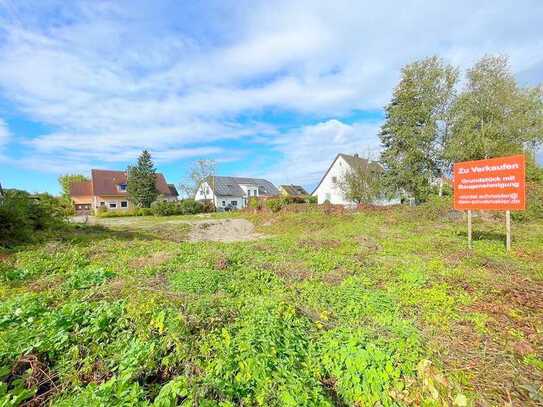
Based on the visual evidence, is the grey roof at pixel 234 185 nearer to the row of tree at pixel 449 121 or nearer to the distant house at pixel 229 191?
the distant house at pixel 229 191

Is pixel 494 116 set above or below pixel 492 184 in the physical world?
above

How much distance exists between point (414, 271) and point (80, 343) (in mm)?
5333

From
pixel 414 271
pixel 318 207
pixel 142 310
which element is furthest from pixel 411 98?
pixel 142 310

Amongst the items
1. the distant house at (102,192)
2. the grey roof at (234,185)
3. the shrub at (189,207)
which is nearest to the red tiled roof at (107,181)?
the distant house at (102,192)

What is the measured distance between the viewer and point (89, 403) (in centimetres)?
186

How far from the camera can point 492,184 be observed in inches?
276

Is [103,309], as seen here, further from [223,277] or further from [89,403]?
[223,277]

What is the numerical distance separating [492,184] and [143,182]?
1476 inches

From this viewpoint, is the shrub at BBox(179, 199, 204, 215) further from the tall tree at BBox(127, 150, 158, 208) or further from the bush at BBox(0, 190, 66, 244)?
the bush at BBox(0, 190, 66, 244)

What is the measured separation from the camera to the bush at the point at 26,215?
27.7ft

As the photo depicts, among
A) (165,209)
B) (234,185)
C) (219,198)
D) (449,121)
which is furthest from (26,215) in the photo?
(234,185)

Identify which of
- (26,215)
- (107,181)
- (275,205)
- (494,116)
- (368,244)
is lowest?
(368,244)

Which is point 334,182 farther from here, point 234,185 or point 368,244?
point 368,244

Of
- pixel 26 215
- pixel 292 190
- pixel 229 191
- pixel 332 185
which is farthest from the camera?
pixel 292 190
